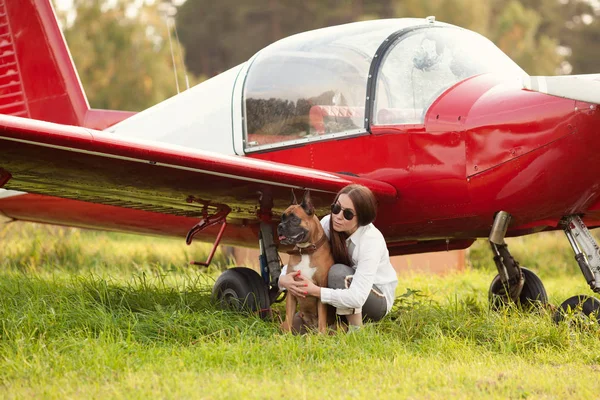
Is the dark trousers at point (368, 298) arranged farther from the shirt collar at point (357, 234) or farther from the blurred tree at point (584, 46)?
the blurred tree at point (584, 46)

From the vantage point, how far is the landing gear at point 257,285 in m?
5.23

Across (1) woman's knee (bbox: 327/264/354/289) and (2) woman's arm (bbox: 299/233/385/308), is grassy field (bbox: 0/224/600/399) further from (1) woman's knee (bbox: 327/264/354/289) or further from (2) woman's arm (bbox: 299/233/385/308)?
(1) woman's knee (bbox: 327/264/354/289)

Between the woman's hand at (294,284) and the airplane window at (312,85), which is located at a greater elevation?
the airplane window at (312,85)

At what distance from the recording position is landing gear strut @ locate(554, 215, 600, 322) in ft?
15.5

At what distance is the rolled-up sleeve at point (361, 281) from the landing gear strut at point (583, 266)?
3.50 feet

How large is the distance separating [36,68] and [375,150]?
3.48m

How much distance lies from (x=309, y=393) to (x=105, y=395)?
2.69 ft

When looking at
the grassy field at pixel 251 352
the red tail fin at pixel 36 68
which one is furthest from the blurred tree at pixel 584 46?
the grassy field at pixel 251 352

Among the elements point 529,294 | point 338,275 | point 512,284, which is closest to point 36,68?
point 338,275

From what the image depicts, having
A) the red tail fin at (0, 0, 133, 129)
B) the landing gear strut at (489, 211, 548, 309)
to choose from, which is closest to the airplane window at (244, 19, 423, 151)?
the landing gear strut at (489, 211, 548, 309)

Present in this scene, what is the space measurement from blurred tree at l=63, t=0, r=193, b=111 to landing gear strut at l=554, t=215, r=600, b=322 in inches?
873

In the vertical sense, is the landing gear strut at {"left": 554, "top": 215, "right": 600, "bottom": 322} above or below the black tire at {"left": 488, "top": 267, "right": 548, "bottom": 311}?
above

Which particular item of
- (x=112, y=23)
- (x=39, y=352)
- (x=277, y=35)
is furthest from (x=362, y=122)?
(x=277, y=35)

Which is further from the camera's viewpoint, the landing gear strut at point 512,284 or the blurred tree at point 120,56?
the blurred tree at point 120,56
